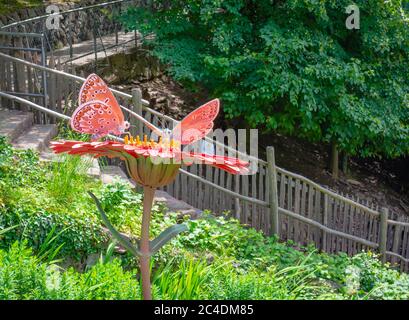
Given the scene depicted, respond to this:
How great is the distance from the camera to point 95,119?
410 centimetres

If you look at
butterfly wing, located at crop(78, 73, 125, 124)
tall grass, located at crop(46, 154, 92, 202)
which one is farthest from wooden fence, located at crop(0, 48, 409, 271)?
butterfly wing, located at crop(78, 73, 125, 124)

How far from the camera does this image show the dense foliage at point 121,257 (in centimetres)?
483

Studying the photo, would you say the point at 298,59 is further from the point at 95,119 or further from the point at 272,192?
the point at 95,119

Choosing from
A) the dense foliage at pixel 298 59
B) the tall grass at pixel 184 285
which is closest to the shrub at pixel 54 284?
the tall grass at pixel 184 285

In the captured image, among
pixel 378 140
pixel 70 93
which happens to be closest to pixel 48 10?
pixel 70 93

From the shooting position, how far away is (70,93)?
9547 mm

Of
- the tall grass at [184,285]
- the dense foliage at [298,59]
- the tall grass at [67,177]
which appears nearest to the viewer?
the tall grass at [184,285]

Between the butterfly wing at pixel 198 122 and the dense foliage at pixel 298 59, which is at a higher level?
the butterfly wing at pixel 198 122

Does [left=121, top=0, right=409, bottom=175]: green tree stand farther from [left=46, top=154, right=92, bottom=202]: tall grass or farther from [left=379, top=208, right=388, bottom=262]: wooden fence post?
[left=46, top=154, right=92, bottom=202]: tall grass

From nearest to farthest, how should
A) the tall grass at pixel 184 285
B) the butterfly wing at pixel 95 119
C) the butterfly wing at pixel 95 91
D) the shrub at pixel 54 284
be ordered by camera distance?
the butterfly wing at pixel 95 119
the butterfly wing at pixel 95 91
the shrub at pixel 54 284
the tall grass at pixel 184 285

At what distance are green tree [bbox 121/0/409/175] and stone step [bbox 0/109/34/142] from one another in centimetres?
234

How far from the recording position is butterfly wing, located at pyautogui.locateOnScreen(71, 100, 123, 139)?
4074 millimetres

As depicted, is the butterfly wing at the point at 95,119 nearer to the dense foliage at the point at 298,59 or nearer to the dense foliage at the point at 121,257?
the dense foliage at the point at 121,257

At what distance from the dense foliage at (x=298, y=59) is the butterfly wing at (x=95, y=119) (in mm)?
6018
